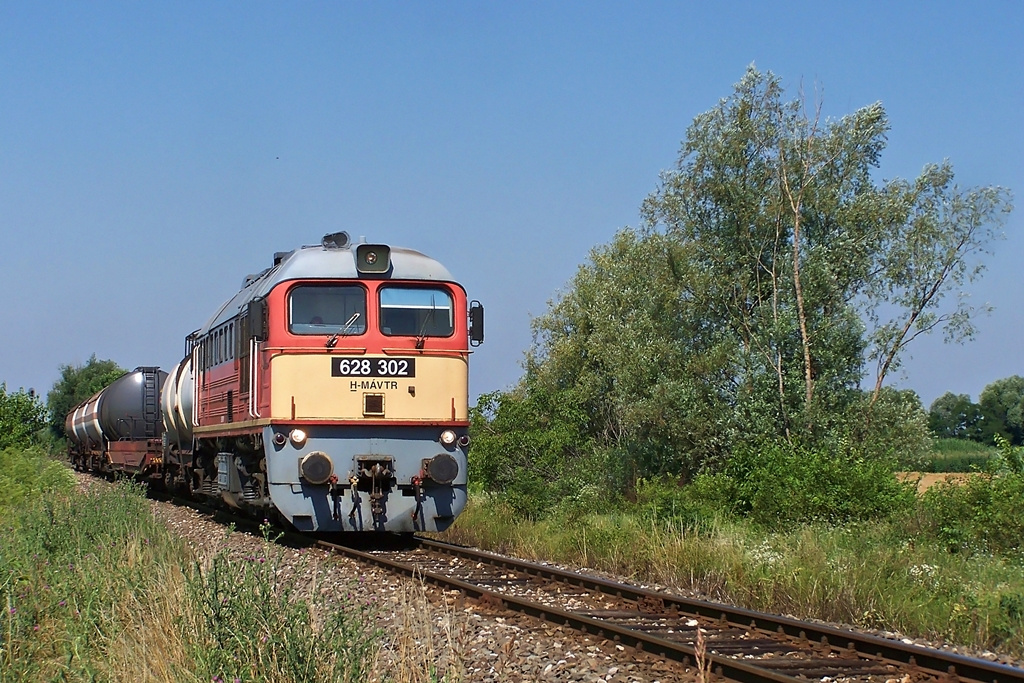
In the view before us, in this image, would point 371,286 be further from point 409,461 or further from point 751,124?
point 751,124

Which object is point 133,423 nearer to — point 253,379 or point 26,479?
point 26,479

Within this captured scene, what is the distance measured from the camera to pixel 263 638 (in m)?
6.45

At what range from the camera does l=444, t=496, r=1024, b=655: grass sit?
925 cm

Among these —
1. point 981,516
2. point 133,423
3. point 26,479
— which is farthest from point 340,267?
point 133,423

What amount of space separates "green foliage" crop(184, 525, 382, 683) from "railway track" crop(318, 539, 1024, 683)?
180 cm

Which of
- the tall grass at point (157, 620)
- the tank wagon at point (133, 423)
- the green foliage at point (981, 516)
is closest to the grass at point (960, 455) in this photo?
the green foliage at point (981, 516)

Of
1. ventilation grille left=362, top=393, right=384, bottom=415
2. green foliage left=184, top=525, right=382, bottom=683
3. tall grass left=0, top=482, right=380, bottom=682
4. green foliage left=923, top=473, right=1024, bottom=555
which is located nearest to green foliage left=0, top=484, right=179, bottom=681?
tall grass left=0, top=482, right=380, bottom=682

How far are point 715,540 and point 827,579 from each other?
2.25 m

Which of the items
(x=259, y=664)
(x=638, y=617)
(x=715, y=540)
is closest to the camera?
(x=259, y=664)

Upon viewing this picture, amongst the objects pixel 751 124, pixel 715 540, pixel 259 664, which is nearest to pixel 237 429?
pixel 715 540

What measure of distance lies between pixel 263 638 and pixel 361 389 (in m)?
7.50

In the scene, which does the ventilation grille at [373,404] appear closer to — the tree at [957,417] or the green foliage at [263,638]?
the green foliage at [263,638]

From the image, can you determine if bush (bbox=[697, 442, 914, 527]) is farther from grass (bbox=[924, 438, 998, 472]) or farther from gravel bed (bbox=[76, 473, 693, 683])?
grass (bbox=[924, 438, 998, 472])

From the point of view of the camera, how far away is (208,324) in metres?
18.9
